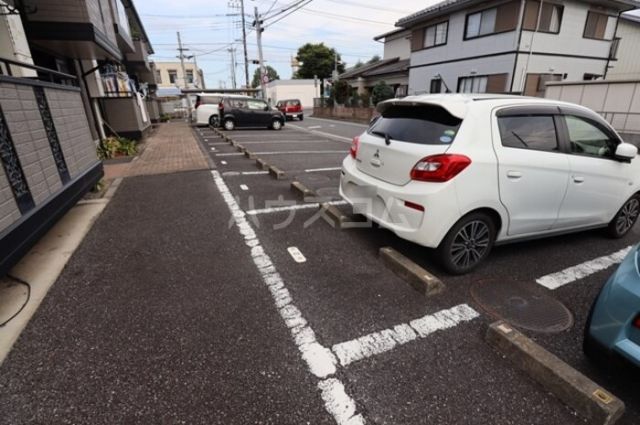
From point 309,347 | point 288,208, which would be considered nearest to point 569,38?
point 288,208

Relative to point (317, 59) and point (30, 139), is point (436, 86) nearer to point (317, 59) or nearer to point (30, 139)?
point (30, 139)

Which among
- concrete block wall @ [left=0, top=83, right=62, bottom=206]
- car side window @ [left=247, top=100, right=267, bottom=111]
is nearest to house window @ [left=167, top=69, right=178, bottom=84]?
car side window @ [left=247, top=100, right=267, bottom=111]

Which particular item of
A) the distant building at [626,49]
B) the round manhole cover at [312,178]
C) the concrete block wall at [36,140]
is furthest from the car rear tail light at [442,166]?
the distant building at [626,49]

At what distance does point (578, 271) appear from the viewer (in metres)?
3.06

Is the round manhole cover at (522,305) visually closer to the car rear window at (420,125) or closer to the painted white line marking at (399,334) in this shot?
the painted white line marking at (399,334)

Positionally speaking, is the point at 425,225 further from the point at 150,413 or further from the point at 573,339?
the point at 150,413

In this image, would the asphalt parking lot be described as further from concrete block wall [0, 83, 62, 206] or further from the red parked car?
the red parked car

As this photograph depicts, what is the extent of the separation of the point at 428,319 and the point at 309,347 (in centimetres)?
93

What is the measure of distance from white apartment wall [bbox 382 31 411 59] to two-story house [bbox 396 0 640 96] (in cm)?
755

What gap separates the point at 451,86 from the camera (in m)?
18.2

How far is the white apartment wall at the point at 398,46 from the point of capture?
2583cm

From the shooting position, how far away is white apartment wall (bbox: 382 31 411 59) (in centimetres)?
2583

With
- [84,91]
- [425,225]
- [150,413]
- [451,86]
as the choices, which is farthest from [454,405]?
[451,86]

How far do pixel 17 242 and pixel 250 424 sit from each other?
2.32m
